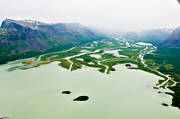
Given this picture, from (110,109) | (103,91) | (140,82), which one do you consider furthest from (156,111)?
(140,82)

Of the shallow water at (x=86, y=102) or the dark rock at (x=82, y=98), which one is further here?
the dark rock at (x=82, y=98)

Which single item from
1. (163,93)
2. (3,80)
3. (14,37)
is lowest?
(3,80)

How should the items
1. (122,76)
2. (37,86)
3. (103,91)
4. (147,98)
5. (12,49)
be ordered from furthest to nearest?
(12,49) → (122,76) → (37,86) → (103,91) → (147,98)

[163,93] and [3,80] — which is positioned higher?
[163,93]

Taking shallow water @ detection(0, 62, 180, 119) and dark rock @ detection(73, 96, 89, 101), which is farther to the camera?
dark rock @ detection(73, 96, 89, 101)

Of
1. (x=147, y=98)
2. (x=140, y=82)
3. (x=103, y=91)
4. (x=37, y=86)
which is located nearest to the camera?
(x=147, y=98)

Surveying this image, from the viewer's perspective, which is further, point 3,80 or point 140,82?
point 3,80

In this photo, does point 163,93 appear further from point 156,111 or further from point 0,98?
point 0,98

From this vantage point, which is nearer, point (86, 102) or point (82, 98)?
point (86, 102)
